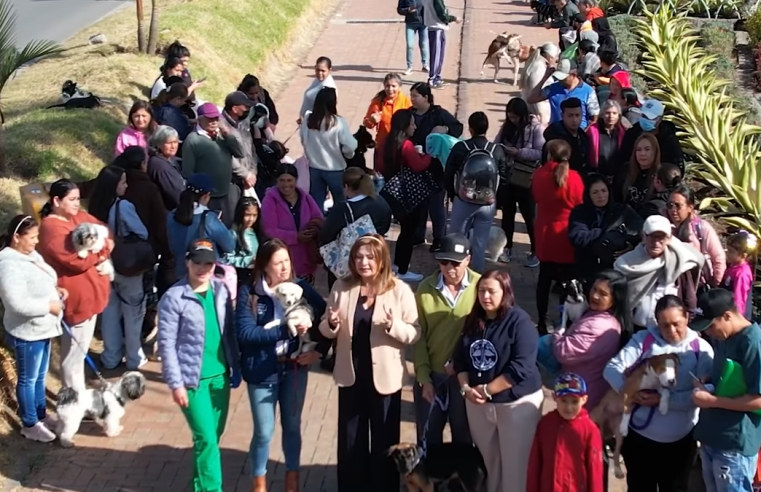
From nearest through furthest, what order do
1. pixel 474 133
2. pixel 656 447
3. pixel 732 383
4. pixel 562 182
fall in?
pixel 732 383
pixel 656 447
pixel 562 182
pixel 474 133

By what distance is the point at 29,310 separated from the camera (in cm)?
663

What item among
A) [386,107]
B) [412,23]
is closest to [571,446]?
[386,107]

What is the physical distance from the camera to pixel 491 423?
5898 millimetres

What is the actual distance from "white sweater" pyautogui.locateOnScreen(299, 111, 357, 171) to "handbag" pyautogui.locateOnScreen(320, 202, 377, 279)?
2.01 m

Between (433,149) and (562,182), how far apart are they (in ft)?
5.09

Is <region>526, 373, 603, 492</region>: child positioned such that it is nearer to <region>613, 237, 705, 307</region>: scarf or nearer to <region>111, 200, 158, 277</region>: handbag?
<region>613, 237, 705, 307</region>: scarf

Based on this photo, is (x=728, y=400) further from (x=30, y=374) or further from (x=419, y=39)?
(x=419, y=39)

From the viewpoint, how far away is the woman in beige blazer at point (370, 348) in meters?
5.98

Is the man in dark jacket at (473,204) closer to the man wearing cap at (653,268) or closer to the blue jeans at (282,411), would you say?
the man wearing cap at (653,268)

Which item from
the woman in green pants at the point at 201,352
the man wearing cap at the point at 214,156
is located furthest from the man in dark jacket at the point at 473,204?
the woman in green pants at the point at 201,352

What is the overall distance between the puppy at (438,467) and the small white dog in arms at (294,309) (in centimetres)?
85

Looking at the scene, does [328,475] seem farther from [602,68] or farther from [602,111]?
[602,68]

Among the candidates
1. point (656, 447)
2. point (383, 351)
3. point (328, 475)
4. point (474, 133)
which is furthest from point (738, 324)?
point (474, 133)

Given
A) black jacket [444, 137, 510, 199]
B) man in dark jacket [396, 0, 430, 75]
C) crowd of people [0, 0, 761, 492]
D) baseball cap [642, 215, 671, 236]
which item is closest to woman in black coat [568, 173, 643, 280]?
crowd of people [0, 0, 761, 492]
